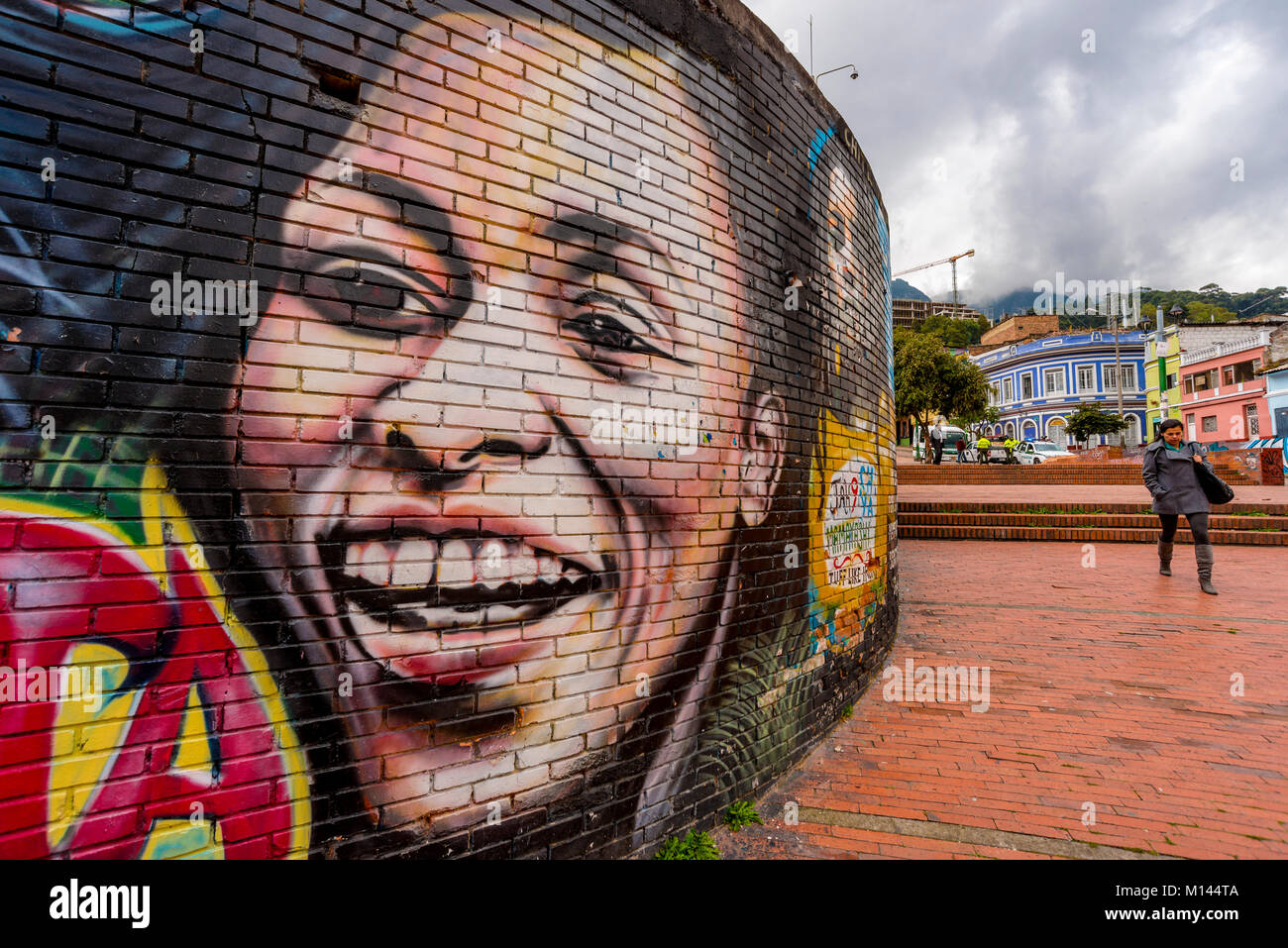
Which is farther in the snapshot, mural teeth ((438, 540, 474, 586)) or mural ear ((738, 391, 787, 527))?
mural ear ((738, 391, 787, 527))

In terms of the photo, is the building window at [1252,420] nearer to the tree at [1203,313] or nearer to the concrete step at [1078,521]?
the tree at [1203,313]

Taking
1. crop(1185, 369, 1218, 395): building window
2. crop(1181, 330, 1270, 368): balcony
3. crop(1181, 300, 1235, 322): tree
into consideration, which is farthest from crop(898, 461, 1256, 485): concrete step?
crop(1181, 300, 1235, 322): tree

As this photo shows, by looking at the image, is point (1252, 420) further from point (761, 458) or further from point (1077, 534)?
Answer: point (761, 458)

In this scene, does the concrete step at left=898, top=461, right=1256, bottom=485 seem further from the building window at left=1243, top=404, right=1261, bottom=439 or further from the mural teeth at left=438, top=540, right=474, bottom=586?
the mural teeth at left=438, top=540, right=474, bottom=586

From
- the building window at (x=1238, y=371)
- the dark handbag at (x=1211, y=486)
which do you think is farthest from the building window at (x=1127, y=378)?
the dark handbag at (x=1211, y=486)

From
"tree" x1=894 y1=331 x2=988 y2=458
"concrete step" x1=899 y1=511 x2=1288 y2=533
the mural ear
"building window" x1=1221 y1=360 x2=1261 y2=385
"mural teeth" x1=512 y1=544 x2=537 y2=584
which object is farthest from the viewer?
"building window" x1=1221 y1=360 x2=1261 y2=385

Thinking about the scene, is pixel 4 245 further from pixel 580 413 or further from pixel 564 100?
pixel 564 100

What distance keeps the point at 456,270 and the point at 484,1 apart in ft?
3.47

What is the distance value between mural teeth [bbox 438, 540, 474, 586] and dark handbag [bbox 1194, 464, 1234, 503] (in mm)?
8139

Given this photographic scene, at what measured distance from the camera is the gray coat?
21.4 feet

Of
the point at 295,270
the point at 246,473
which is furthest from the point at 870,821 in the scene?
the point at 295,270

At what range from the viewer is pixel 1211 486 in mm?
6520

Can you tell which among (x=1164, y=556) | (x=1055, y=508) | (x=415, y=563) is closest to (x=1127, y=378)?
(x=1055, y=508)

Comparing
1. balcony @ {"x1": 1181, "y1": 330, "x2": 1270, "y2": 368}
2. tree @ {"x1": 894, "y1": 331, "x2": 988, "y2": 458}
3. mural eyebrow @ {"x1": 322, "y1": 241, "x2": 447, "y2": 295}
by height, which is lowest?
mural eyebrow @ {"x1": 322, "y1": 241, "x2": 447, "y2": 295}
